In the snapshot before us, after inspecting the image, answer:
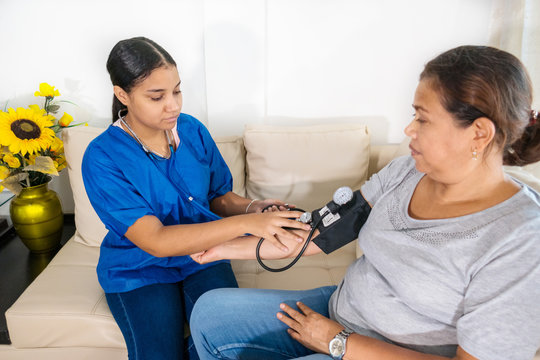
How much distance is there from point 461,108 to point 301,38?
1225 millimetres

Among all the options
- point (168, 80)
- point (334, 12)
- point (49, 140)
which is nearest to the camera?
point (168, 80)

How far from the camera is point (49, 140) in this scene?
5.39ft

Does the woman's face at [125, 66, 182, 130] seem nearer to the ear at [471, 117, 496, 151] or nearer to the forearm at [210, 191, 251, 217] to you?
the forearm at [210, 191, 251, 217]

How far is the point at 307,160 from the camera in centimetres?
175

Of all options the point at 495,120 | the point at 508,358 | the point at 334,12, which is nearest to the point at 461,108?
the point at 495,120

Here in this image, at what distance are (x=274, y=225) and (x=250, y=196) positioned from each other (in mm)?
687

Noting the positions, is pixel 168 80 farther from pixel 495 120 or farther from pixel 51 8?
pixel 51 8

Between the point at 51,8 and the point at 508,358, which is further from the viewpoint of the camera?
the point at 51,8

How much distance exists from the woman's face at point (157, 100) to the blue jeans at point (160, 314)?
0.53 meters

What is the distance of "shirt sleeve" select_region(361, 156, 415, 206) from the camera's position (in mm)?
1120

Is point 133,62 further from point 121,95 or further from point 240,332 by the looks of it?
point 240,332

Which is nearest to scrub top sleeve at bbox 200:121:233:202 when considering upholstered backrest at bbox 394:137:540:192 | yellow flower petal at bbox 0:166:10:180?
upholstered backrest at bbox 394:137:540:192

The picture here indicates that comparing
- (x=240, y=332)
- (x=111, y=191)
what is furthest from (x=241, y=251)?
(x=111, y=191)

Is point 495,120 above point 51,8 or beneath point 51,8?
beneath
